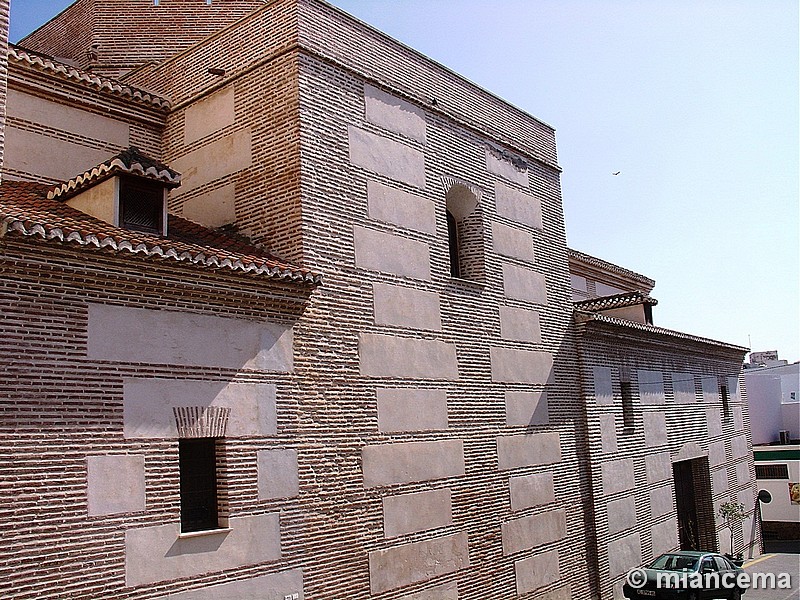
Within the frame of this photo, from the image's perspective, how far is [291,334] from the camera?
7992 millimetres

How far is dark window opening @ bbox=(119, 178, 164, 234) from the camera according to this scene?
736 cm

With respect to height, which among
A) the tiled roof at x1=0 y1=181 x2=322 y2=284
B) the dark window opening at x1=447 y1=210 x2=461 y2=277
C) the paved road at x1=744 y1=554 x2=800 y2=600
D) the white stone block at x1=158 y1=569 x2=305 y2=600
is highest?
the dark window opening at x1=447 y1=210 x2=461 y2=277

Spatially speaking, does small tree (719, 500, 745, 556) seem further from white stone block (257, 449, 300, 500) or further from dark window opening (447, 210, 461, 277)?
white stone block (257, 449, 300, 500)

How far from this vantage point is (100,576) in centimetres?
616

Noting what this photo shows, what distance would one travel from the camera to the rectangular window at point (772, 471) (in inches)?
960

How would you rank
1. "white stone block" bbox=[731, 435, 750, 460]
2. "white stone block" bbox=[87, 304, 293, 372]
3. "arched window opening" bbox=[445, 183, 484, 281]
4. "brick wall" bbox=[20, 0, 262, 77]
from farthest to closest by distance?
"white stone block" bbox=[731, 435, 750, 460] → "brick wall" bbox=[20, 0, 262, 77] → "arched window opening" bbox=[445, 183, 484, 281] → "white stone block" bbox=[87, 304, 293, 372]

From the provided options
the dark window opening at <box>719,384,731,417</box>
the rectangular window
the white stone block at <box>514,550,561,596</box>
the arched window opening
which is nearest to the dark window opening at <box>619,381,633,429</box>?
the white stone block at <box>514,550,561,596</box>

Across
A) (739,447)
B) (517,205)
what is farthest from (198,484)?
(739,447)

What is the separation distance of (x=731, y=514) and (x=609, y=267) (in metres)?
5.97

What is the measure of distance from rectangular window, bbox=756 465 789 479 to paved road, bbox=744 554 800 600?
15.9 ft

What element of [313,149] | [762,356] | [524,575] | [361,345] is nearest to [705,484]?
[524,575]

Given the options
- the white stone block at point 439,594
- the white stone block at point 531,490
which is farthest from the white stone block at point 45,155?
the white stone block at point 531,490

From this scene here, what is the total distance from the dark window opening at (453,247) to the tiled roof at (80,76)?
A: 4.07 metres

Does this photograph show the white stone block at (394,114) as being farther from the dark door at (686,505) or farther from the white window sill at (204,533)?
the dark door at (686,505)
